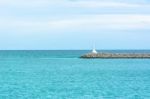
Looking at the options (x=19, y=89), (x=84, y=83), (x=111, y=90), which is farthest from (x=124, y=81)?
(x=19, y=89)

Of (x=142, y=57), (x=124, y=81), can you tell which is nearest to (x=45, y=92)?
(x=124, y=81)

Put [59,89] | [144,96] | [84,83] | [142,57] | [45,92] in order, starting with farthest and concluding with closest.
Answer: [142,57], [84,83], [59,89], [45,92], [144,96]

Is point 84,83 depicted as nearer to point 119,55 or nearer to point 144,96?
point 144,96

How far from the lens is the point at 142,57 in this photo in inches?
5118

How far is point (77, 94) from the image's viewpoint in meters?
42.4

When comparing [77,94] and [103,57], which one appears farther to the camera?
[103,57]

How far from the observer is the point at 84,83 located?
54125 millimetres

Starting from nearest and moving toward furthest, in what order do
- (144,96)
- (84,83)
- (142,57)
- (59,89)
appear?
(144,96) → (59,89) → (84,83) → (142,57)

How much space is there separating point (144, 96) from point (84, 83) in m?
13.8

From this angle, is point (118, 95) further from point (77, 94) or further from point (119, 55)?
point (119, 55)

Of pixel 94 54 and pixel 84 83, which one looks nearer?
pixel 84 83

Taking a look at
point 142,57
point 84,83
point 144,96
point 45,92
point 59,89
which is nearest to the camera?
point 144,96

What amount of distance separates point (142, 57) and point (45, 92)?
88353 mm

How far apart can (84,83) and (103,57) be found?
7927 centimetres
